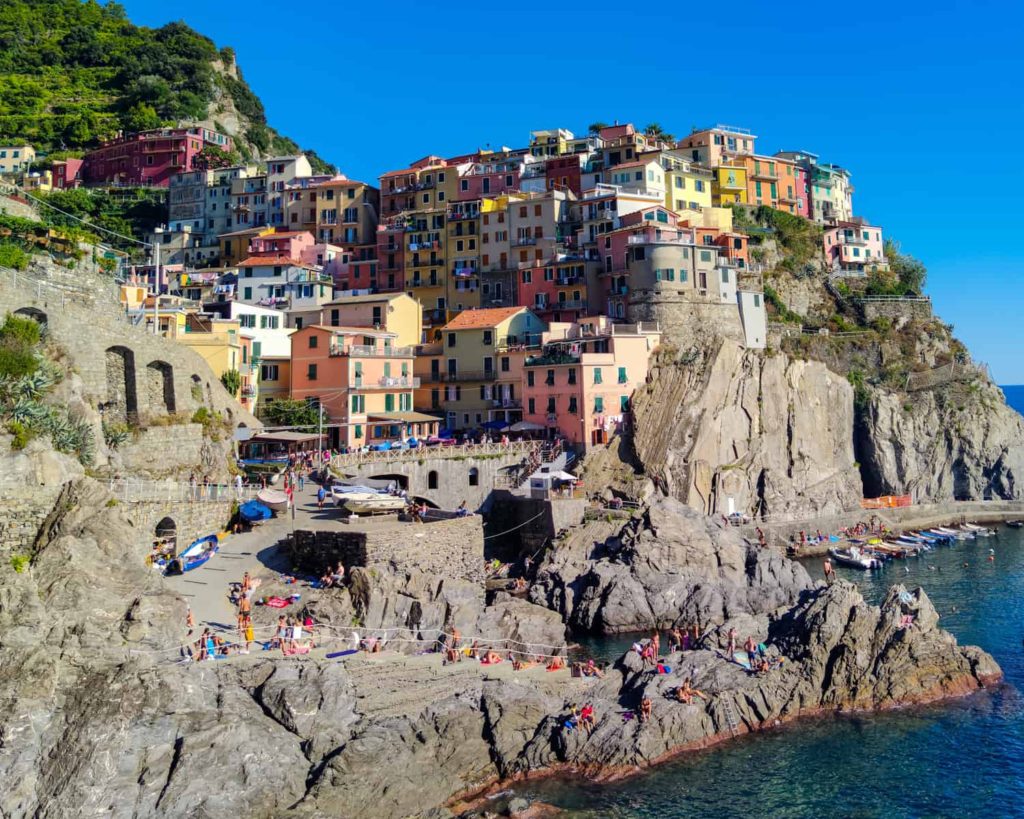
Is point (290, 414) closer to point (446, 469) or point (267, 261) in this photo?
point (446, 469)

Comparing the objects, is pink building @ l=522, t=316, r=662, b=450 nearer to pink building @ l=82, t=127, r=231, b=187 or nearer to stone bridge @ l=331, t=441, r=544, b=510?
stone bridge @ l=331, t=441, r=544, b=510

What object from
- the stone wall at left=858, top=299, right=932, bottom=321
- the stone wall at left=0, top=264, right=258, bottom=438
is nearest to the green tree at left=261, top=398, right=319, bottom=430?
the stone wall at left=0, top=264, right=258, bottom=438

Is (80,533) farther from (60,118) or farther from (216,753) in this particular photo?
(60,118)

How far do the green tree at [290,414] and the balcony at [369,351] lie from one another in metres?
3.79

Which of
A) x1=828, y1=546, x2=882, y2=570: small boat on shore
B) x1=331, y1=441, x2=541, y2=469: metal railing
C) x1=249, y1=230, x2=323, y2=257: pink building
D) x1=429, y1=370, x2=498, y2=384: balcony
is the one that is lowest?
x1=828, y1=546, x2=882, y2=570: small boat on shore

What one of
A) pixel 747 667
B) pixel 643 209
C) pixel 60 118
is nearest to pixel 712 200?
pixel 643 209

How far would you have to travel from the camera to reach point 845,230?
86125mm

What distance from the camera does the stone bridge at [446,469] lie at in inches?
1930

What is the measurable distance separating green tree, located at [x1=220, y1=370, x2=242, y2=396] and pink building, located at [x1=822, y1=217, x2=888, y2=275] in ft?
169

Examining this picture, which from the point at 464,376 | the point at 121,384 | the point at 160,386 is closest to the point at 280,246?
the point at 464,376

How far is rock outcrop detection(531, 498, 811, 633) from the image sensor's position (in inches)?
1657

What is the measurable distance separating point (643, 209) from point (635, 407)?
57.9ft

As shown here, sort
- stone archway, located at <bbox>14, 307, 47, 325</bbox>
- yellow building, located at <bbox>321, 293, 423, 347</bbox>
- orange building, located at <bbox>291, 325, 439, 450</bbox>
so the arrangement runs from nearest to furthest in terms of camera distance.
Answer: stone archway, located at <bbox>14, 307, 47, 325</bbox> < orange building, located at <bbox>291, 325, 439, 450</bbox> < yellow building, located at <bbox>321, 293, 423, 347</bbox>

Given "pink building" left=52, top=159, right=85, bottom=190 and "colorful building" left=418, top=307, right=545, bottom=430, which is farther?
"pink building" left=52, top=159, right=85, bottom=190
